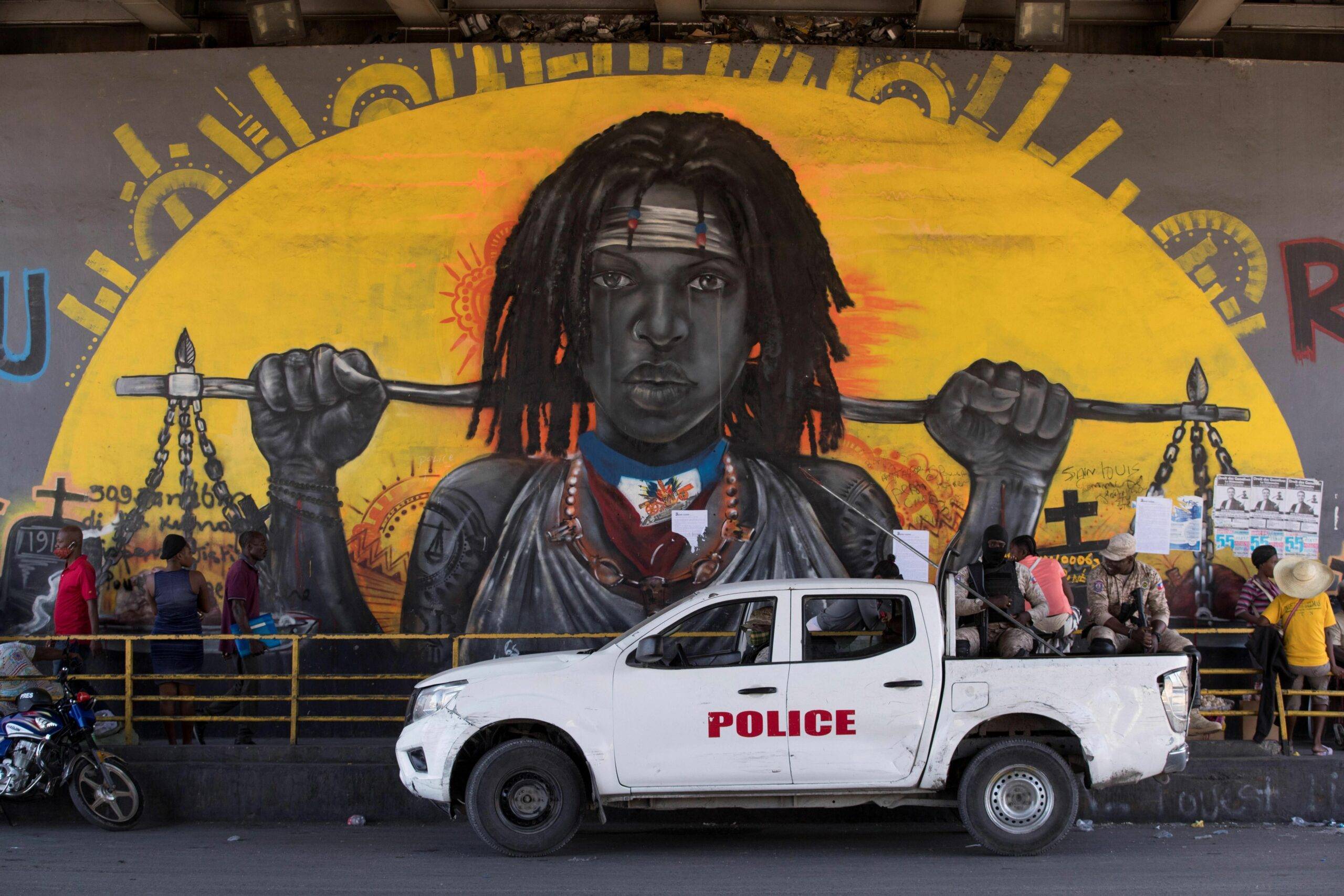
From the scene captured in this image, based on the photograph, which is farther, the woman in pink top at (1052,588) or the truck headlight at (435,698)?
the woman in pink top at (1052,588)

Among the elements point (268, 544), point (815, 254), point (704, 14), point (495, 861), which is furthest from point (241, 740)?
point (704, 14)

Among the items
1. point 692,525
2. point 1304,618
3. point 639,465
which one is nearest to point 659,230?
point 639,465

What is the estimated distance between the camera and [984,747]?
7.23m

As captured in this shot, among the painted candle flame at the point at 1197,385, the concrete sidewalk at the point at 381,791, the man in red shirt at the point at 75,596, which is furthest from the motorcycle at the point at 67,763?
the painted candle flame at the point at 1197,385

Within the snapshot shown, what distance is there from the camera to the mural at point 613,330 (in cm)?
1165

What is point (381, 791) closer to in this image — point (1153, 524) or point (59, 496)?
point (59, 496)

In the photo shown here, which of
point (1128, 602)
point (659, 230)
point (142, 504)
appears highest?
point (659, 230)

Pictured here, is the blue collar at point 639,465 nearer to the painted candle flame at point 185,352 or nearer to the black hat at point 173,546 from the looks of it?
the black hat at point 173,546

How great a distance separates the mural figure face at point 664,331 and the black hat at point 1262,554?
528 cm

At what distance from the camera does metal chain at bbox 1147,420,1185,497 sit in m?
11.6

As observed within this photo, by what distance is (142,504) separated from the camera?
38.6ft

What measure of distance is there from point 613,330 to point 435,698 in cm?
539

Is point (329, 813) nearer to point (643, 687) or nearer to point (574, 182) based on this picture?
point (643, 687)

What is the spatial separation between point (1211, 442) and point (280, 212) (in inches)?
395
